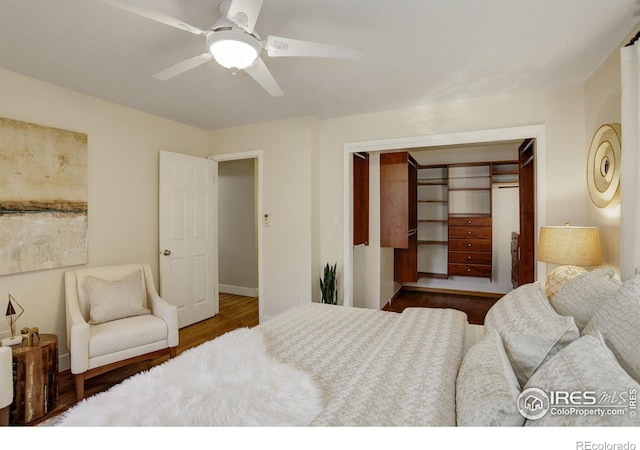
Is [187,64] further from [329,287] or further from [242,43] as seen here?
[329,287]

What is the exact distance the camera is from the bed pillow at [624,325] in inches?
39.6

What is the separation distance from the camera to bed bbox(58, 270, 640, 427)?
0.94 meters

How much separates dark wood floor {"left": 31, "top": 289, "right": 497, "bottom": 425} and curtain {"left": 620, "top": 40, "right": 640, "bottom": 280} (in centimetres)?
242

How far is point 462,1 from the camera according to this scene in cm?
171

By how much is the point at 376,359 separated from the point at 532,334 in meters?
0.62

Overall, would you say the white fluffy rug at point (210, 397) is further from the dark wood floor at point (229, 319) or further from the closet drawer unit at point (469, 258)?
the closet drawer unit at point (469, 258)

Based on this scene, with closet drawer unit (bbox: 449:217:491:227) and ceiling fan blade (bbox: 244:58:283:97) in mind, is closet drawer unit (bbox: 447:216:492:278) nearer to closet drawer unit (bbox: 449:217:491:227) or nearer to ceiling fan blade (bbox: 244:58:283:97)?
closet drawer unit (bbox: 449:217:491:227)

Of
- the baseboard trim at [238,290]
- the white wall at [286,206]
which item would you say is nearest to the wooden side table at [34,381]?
the white wall at [286,206]

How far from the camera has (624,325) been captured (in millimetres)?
1091

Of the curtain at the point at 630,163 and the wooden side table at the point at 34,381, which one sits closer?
the curtain at the point at 630,163

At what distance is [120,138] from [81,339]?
6.62 ft

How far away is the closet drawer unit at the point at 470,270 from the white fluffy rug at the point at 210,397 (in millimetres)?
4389

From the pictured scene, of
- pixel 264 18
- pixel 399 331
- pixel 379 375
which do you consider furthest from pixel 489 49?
pixel 379 375
